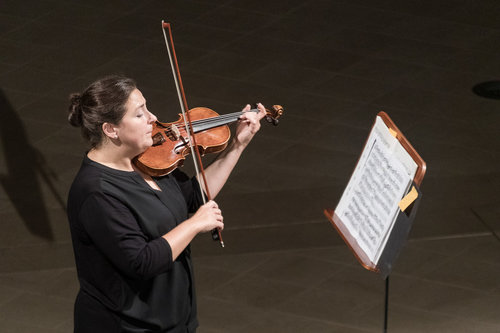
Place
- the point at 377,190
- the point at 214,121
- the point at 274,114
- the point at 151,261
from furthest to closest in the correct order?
the point at 274,114 → the point at 214,121 → the point at 377,190 → the point at 151,261

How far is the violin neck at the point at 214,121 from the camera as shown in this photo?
11.0 feet

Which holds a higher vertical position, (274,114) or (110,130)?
(110,130)

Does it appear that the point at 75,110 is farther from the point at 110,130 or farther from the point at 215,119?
the point at 215,119

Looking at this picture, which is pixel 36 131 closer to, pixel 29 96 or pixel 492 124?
pixel 29 96

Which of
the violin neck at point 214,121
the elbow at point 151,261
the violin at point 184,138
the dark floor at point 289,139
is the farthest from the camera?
the dark floor at point 289,139

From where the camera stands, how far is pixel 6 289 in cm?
476

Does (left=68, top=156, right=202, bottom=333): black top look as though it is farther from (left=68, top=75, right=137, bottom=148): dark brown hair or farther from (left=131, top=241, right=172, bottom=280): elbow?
(left=68, top=75, right=137, bottom=148): dark brown hair

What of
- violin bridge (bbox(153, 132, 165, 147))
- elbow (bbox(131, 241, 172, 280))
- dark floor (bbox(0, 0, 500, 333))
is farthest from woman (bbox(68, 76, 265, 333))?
dark floor (bbox(0, 0, 500, 333))

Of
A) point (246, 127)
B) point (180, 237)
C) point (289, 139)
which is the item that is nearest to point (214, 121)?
point (246, 127)

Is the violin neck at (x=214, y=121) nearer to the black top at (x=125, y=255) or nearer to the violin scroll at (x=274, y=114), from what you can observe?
the violin scroll at (x=274, y=114)

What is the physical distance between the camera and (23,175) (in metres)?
5.79

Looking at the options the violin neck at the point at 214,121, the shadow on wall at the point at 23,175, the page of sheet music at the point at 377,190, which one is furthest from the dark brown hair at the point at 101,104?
the shadow on wall at the point at 23,175

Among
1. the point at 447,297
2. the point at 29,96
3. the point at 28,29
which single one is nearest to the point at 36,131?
the point at 29,96

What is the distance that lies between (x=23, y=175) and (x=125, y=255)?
3.22 metres
